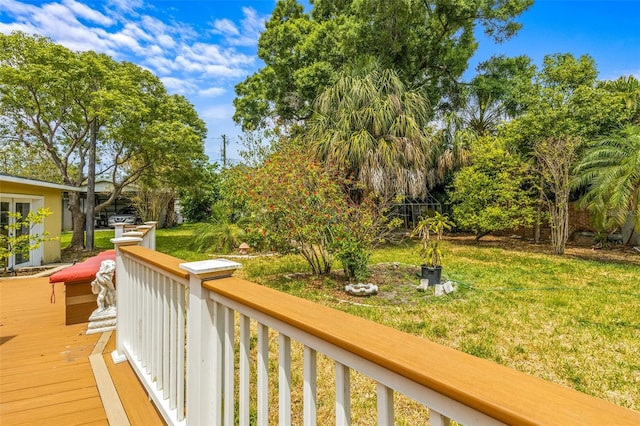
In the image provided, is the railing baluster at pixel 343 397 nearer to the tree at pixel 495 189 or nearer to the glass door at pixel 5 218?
the glass door at pixel 5 218

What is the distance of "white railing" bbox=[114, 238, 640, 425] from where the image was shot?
A: 0.57 m

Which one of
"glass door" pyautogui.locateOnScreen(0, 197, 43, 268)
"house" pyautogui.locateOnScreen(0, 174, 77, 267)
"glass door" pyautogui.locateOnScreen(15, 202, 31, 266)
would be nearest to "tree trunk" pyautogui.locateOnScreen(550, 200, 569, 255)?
"glass door" pyautogui.locateOnScreen(0, 197, 43, 268)

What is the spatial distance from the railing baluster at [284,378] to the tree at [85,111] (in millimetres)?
11004

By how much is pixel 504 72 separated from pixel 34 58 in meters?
15.7

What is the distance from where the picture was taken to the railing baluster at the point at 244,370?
128 cm

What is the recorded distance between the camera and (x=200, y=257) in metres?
9.20

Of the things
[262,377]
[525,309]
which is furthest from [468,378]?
[525,309]

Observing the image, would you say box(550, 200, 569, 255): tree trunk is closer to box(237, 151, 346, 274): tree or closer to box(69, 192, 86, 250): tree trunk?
box(237, 151, 346, 274): tree

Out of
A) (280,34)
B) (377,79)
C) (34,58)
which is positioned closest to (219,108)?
(280,34)

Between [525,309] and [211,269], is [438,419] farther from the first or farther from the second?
[525,309]

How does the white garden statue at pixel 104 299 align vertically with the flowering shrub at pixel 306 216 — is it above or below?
below

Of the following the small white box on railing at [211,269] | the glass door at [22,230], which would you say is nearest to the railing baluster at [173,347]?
the small white box on railing at [211,269]

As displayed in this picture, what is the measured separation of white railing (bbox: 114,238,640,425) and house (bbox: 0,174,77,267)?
689 centimetres

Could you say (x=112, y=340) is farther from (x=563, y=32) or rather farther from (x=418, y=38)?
(x=563, y=32)
